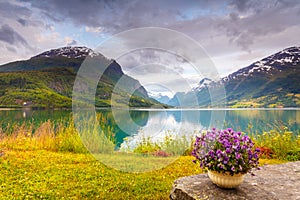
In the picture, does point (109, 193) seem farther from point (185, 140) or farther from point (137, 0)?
point (137, 0)

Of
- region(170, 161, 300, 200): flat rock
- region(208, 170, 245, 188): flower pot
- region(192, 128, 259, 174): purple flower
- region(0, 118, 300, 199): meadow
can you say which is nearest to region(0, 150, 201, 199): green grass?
region(0, 118, 300, 199): meadow

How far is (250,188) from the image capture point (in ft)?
11.5

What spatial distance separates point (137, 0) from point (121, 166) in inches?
444

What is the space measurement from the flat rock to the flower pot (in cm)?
11

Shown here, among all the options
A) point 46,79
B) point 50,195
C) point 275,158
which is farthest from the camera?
point 46,79

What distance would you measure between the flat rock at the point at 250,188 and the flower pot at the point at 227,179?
0.35 ft

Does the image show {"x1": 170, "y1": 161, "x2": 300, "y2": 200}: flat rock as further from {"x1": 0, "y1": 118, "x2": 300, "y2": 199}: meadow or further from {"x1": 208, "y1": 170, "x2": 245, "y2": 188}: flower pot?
{"x1": 0, "y1": 118, "x2": 300, "y2": 199}: meadow

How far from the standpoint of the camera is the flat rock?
3.21 m

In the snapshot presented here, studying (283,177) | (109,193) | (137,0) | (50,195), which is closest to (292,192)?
(283,177)

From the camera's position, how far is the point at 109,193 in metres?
4.65

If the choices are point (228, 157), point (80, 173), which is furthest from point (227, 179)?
point (80, 173)

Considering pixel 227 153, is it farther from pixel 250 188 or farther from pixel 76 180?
pixel 76 180

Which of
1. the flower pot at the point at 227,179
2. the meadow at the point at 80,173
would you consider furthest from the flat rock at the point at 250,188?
the meadow at the point at 80,173

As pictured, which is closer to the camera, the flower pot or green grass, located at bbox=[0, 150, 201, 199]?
the flower pot
